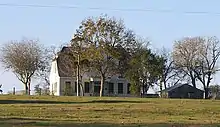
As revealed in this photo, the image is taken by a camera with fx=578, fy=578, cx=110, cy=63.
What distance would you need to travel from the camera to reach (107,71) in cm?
8788

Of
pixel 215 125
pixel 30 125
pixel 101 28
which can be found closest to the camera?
pixel 30 125

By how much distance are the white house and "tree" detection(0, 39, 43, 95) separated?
11.9 feet

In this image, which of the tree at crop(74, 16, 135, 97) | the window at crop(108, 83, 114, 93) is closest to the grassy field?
the tree at crop(74, 16, 135, 97)

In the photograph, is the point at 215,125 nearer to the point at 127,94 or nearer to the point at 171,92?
the point at 127,94

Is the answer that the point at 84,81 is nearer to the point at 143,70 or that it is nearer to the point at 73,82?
the point at 73,82

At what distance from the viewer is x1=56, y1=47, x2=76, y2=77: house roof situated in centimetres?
8924

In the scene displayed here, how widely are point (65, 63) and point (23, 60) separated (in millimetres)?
7268

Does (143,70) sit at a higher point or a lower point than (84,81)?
higher

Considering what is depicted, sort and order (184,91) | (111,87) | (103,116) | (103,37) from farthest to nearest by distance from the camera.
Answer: (184,91) → (111,87) → (103,37) → (103,116)

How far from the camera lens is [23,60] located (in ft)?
314

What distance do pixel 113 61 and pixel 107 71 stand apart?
9.53ft

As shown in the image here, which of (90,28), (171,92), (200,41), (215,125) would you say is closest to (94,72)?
(90,28)

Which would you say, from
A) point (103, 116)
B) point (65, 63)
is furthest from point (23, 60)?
point (103, 116)

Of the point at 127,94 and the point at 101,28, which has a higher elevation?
the point at 101,28
